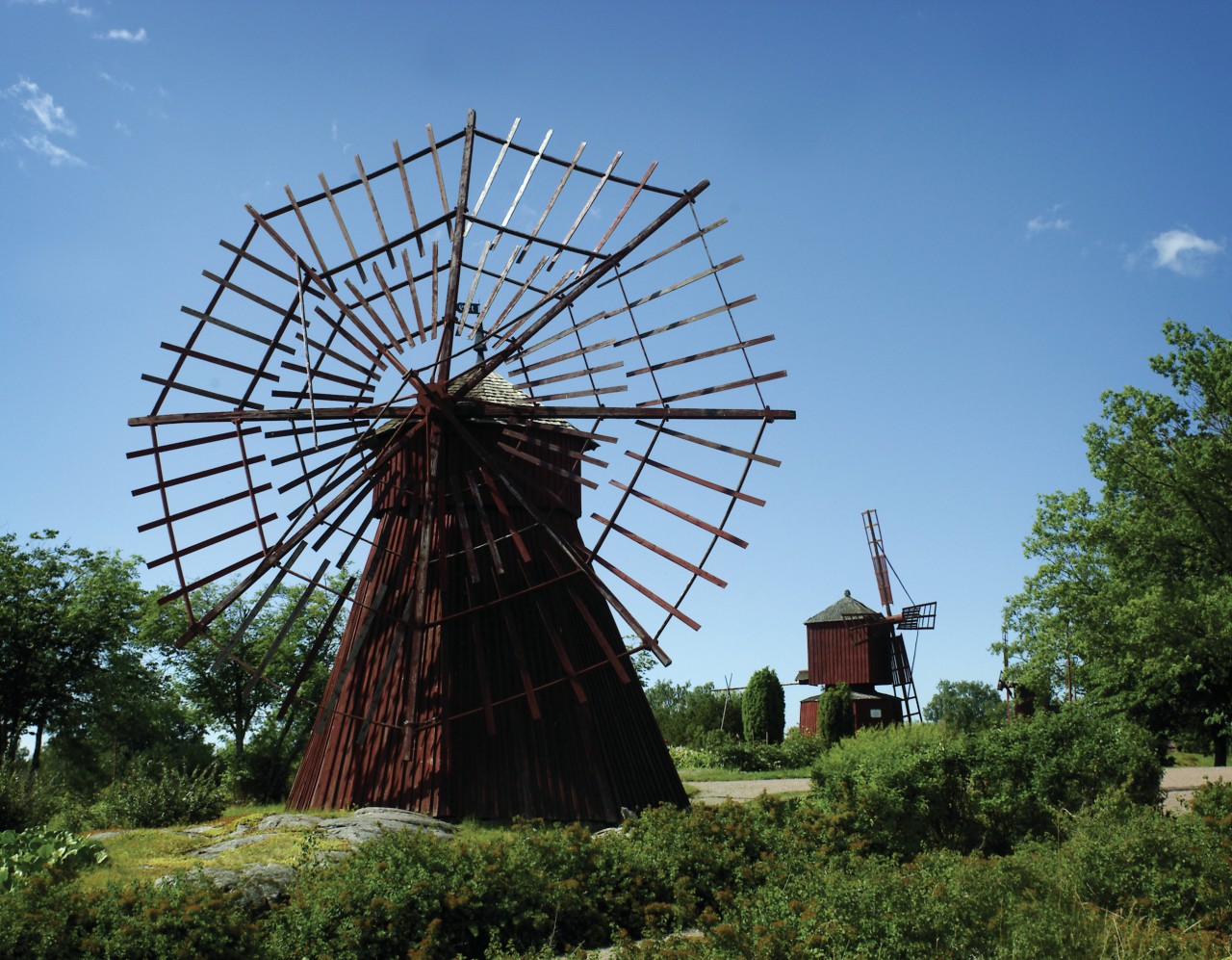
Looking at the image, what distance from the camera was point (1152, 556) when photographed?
84.1ft

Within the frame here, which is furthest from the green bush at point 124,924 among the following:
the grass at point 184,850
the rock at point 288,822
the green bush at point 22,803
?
the green bush at point 22,803

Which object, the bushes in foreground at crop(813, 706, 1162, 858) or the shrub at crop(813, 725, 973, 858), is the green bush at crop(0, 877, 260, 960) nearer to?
the shrub at crop(813, 725, 973, 858)

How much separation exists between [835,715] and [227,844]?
26.0 meters

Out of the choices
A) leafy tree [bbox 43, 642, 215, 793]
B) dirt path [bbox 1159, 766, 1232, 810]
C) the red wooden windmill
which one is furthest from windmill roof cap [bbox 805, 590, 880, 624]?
leafy tree [bbox 43, 642, 215, 793]

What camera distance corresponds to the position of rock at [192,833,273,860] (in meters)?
10.9

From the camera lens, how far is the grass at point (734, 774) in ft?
87.9

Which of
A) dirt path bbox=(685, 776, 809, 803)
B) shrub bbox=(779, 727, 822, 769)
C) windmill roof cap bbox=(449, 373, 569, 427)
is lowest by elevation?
dirt path bbox=(685, 776, 809, 803)

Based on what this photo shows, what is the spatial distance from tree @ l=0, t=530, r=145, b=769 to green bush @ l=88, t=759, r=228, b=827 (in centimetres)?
1737

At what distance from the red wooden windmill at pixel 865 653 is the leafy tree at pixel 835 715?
1425 millimetres

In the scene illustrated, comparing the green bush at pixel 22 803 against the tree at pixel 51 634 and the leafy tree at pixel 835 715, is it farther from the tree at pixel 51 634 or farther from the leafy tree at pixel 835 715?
the leafy tree at pixel 835 715

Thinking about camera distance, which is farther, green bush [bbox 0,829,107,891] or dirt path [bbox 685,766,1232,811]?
dirt path [bbox 685,766,1232,811]

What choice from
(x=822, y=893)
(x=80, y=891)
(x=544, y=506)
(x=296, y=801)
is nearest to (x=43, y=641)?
(x=296, y=801)

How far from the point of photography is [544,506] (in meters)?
15.1

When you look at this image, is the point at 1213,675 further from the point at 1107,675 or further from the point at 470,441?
the point at 470,441
